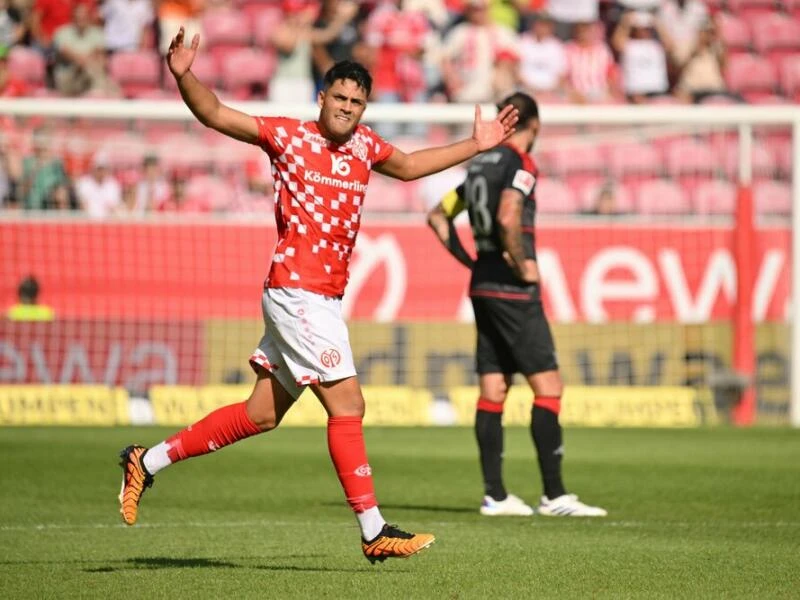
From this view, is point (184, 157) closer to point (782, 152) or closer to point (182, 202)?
point (182, 202)

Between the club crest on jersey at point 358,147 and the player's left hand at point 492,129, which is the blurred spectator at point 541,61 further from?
the club crest on jersey at point 358,147

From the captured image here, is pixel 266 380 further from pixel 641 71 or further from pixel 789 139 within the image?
pixel 641 71

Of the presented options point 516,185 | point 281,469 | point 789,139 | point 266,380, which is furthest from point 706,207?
point 266,380

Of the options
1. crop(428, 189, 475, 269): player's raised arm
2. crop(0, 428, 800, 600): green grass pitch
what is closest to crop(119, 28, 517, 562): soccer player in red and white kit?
crop(0, 428, 800, 600): green grass pitch

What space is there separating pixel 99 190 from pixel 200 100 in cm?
1191

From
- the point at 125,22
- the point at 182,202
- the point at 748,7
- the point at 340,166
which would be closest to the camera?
the point at 340,166

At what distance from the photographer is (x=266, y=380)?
282 inches

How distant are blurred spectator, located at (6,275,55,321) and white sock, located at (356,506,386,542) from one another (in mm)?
10676

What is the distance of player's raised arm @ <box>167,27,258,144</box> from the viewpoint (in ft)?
21.6

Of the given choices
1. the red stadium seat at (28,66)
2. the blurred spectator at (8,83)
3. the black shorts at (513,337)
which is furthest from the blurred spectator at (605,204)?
the black shorts at (513,337)

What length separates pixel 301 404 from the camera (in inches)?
651

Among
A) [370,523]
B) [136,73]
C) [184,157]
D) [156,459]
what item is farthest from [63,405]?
[370,523]

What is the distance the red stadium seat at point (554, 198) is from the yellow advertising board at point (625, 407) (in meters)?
2.65

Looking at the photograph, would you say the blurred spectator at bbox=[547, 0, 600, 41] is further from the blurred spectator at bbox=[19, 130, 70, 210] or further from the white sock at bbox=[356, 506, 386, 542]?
the white sock at bbox=[356, 506, 386, 542]
